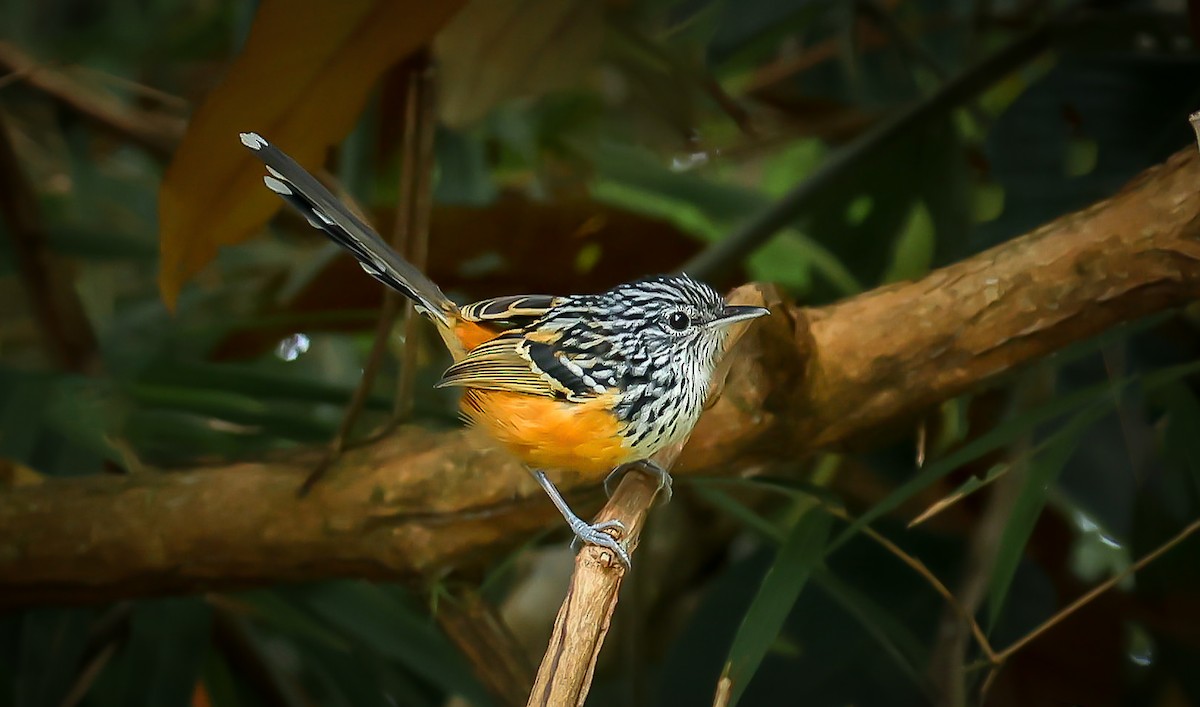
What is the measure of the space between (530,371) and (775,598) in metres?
0.45

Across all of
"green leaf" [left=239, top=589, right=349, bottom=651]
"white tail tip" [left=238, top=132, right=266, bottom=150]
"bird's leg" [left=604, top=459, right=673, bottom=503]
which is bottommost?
"bird's leg" [left=604, top=459, right=673, bottom=503]

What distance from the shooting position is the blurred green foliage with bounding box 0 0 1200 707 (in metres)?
2.06

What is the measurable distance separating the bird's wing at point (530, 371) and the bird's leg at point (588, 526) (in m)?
0.12

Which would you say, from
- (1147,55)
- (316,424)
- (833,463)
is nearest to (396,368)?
(316,424)

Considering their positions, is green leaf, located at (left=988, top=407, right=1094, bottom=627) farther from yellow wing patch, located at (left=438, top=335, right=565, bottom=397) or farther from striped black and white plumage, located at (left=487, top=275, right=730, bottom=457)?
yellow wing patch, located at (left=438, top=335, right=565, bottom=397)

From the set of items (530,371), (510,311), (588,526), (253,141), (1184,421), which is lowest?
(1184,421)

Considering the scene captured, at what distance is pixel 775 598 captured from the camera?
1552 millimetres

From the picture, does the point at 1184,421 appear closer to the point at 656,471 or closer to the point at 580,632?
the point at 656,471

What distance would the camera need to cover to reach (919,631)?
83.9 inches

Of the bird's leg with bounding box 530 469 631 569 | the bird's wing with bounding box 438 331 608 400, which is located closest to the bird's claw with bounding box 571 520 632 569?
the bird's leg with bounding box 530 469 631 569

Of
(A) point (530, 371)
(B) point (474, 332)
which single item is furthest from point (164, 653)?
(A) point (530, 371)

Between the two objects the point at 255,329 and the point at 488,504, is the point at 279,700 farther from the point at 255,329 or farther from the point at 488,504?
the point at 488,504

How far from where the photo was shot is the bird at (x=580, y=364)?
160cm

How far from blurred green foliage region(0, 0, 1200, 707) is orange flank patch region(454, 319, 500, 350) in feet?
1.09
